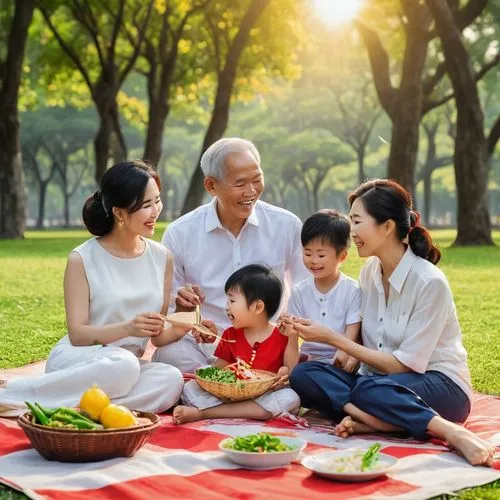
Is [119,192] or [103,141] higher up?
[103,141]

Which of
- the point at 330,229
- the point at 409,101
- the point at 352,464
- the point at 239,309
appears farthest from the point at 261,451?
the point at 409,101

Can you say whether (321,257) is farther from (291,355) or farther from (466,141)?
(466,141)

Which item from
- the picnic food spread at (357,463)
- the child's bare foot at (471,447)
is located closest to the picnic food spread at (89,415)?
the picnic food spread at (357,463)

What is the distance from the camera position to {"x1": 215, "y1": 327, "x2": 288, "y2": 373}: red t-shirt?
254 inches

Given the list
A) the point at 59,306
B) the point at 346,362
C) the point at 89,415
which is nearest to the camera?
the point at 89,415

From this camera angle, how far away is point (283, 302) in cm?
709

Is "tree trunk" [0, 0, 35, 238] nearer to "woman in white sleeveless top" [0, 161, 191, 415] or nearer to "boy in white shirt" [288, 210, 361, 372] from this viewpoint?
"woman in white sleeveless top" [0, 161, 191, 415]

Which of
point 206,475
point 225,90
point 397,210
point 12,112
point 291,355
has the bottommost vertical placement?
point 206,475

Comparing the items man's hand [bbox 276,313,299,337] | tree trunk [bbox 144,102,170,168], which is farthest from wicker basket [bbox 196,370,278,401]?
tree trunk [bbox 144,102,170,168]

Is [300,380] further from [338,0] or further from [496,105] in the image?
[496,105]

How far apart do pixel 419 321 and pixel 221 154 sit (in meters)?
1.91

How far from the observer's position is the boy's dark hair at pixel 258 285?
6.34m

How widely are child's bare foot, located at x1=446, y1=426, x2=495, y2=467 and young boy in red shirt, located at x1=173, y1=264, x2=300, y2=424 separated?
123 centimetres

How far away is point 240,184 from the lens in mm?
6777
